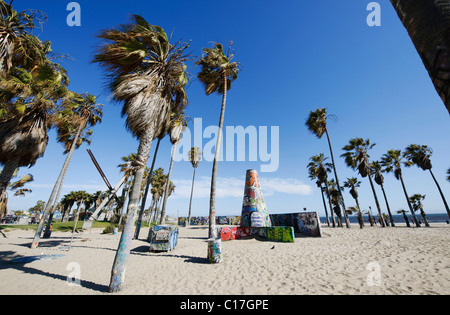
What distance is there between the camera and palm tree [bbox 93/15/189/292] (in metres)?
5.26

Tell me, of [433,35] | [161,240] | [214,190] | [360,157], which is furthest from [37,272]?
[360,157]

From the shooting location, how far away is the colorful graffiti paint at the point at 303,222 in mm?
15374

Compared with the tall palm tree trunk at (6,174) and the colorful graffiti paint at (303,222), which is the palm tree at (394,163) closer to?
the colorful graffiti paint at (303,222)

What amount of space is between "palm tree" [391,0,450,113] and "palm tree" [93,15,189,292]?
5.94 meters

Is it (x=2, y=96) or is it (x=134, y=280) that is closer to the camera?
(x=134, y=280)

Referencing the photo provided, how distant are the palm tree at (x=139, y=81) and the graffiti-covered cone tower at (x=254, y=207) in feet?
36.0

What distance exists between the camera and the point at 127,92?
17.4 ft

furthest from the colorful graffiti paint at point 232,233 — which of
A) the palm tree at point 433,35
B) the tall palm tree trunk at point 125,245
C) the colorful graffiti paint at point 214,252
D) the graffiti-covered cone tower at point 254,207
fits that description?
the palm tree at point 433,35

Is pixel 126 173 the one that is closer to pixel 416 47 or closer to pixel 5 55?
pixel 5 55

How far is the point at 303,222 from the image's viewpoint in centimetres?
1670

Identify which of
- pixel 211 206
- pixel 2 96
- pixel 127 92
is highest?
pixel 2 96
